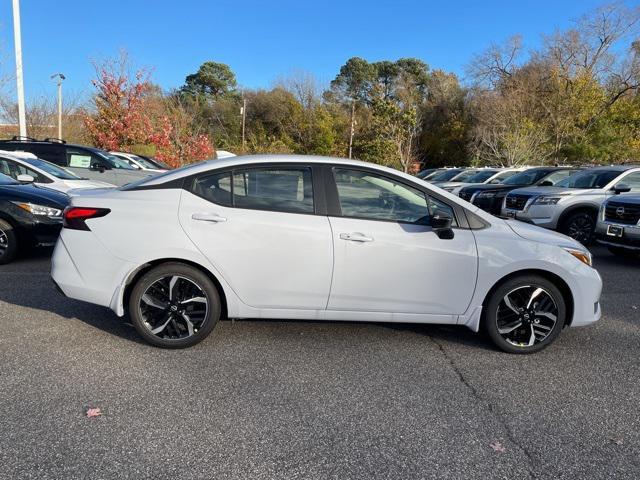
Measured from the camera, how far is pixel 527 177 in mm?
12945

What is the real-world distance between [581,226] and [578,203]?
0.49m

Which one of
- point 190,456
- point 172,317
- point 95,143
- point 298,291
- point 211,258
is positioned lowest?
point 190,456

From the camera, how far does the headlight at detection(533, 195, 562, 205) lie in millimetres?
9148

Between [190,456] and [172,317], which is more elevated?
[172,317]

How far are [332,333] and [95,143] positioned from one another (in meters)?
21.6

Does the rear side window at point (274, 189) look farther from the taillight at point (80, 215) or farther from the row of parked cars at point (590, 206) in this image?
the row of parked cars at point (590, 206)

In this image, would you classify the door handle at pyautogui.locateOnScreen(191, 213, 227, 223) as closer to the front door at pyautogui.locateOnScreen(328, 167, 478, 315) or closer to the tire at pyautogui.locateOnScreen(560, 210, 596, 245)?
Answer: the front door at pyautogui.locateOnScreen(328, 167, 478, 315)

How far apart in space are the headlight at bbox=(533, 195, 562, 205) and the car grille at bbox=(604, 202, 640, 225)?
1308 millimetres

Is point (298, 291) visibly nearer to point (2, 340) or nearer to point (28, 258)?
point (2, 340)

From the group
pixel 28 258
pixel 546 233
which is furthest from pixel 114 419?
pixel 28 258

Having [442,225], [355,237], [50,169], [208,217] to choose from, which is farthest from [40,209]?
[442,225]

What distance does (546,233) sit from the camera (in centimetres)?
402

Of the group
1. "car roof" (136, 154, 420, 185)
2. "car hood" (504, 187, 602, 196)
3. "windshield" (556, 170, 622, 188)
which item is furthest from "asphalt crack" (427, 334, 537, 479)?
"windshield" (556, 170, 622, 188)

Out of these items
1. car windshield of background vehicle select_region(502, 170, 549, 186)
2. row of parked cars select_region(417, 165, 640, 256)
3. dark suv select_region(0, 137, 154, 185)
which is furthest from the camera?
car windshield of background vehicle select_region(502, 170, 549, 186)
